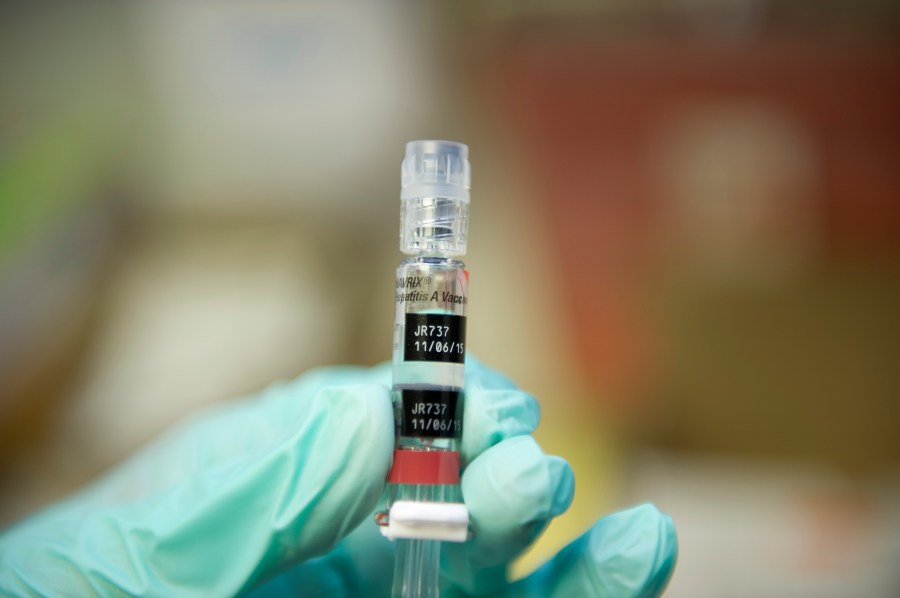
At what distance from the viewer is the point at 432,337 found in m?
0.77

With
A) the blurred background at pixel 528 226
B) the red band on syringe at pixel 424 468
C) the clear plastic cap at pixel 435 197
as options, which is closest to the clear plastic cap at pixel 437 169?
the clear plastic cap at pixel 435 197

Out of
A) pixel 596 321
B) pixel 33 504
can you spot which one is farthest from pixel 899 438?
pixel 33 504

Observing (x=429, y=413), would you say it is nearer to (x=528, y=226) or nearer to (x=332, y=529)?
(x=332, y=529)

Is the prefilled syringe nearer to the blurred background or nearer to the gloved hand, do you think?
the gloved hand

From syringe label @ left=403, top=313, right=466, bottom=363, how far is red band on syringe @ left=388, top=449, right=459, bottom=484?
9 cm

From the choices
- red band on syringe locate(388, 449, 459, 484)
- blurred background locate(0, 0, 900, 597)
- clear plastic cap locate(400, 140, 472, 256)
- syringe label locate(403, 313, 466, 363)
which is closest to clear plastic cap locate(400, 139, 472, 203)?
clear plastic cap locate(400, 140, 472, 256)

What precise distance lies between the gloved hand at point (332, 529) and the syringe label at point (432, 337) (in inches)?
2.3

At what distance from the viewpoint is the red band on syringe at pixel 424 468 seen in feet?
2.49

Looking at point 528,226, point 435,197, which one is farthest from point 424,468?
point 528,226

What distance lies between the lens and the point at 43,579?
86 centimetres

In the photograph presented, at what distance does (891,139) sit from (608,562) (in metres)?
1.75

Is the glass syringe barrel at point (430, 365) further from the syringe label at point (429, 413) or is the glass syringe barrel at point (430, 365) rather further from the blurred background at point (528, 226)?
the blurred background at point (528, 226)

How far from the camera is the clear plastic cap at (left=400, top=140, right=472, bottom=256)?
2.55 ft

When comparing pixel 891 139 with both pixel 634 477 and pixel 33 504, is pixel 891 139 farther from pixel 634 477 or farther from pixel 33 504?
pixel 33 504
